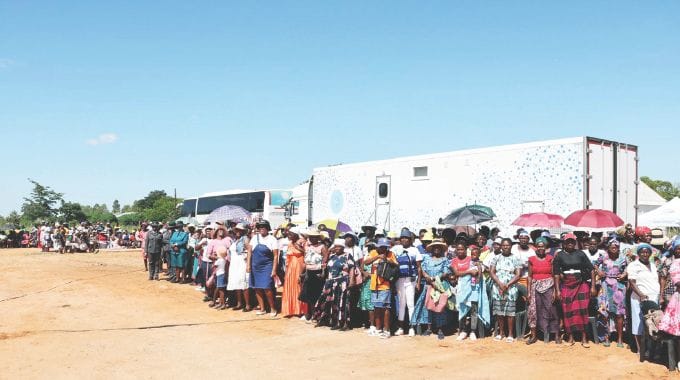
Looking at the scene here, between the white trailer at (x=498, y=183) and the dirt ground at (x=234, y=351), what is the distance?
20.1 ft

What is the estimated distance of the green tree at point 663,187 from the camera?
210ft

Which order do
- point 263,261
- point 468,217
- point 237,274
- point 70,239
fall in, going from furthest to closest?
point 70,239
point 468,217
point 237,274
point 263,261

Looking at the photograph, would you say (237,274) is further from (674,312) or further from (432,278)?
(674,312)

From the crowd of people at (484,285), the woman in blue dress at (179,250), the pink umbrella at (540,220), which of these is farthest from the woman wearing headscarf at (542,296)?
the woman in blue dress at (179,250)

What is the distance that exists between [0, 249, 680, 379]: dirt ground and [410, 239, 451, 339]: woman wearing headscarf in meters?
0.30

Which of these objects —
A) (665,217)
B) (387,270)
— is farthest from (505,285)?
(665,217)

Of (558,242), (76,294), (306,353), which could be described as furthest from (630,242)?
(76,294)

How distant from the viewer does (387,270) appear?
8.68 meters

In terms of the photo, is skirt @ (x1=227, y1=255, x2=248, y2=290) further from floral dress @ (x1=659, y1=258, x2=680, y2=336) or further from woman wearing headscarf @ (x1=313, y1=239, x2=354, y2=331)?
floral dress @ (x1=659, y1=258, x2=680, y2=336)

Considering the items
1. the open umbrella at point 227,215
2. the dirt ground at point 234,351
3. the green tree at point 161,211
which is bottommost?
the dirt ground at point 234,351

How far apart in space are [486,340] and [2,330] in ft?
25.1

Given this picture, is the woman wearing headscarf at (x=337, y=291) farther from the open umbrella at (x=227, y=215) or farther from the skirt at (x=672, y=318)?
the open umbrella at (x=227, y=215)

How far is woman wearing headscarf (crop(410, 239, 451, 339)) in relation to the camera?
8773 millimetres

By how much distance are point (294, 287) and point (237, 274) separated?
4.36 feet
